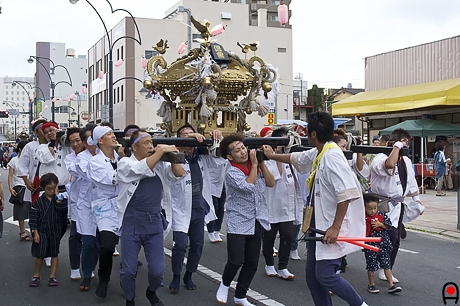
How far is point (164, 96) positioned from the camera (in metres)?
9.91

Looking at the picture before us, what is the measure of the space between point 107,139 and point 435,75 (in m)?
17.0

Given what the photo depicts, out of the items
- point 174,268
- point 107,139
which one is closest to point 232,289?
point 174,268

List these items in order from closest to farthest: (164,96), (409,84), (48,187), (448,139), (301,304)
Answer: (301,304) → (48,187) → (164,96) → (448,139) → (409,84)

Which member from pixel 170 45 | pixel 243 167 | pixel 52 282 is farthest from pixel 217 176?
pixel 170 45

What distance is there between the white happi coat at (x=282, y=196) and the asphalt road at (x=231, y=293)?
2.66 ft

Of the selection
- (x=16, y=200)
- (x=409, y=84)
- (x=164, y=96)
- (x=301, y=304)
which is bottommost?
(x=301, y=304)

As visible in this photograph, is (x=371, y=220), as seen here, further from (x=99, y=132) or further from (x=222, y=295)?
(x=99, y=132)

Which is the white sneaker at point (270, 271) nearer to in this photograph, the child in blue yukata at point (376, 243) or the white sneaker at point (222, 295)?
the child in blue yukata at point (376, 243)

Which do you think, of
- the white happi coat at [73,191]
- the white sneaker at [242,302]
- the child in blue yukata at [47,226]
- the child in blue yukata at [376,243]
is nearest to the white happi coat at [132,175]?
the white sneaker at [242,302]

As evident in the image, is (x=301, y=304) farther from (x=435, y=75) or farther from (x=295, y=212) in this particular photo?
(x=435, y=75)

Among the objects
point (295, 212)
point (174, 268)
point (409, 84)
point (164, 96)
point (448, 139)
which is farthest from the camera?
point (409, 84)

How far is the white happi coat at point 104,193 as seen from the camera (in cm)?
620

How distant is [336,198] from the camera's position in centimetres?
479

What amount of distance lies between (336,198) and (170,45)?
40.8m
